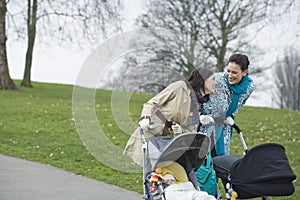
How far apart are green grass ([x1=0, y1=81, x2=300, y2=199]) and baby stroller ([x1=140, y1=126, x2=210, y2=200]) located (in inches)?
46.5

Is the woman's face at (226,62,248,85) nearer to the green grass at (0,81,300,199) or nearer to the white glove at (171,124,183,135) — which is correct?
the white glove at (171,124,183,135)

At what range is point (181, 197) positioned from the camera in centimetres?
487

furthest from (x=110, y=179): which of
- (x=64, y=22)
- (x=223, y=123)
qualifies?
(x=64, y=22)

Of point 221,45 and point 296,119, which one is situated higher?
point 221,45

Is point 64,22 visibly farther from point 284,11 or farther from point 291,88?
point 291,88

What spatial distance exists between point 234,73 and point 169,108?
46.0 inches

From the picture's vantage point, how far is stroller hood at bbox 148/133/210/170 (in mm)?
5047

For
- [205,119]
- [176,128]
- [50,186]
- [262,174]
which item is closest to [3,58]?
[50,186]

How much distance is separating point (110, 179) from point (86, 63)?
3364mm

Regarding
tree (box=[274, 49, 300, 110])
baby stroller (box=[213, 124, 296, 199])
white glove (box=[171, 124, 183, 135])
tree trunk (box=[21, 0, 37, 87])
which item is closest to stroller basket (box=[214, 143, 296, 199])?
baby stroller (box=[213, 124, 296, 199])

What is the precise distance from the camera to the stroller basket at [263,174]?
5020mm

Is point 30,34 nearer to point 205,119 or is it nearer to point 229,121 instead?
point 229,121

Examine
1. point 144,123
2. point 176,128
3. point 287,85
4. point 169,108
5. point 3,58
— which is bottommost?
point 287,85

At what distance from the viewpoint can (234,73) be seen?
6195mm
